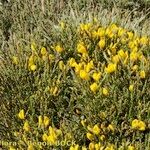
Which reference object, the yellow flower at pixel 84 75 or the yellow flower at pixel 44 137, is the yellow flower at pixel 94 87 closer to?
the yellow flower at pixel 84 75

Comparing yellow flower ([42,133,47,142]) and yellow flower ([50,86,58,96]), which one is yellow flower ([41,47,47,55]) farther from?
yellow flower ([42,133,47,142])

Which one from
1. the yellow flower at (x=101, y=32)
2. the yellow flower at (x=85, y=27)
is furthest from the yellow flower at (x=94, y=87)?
the yellow flower at (x=85, y=27)

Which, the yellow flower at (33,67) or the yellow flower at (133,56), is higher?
the yellow flower at (133,56)

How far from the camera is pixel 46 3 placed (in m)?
4.90

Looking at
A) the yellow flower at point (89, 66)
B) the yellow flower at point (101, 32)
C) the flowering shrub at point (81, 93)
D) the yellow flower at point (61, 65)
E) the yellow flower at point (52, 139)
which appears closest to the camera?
the yellow flower at point (52, 139)

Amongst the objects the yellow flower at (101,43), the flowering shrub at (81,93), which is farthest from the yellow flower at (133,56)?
the yellow flower at (101,43)

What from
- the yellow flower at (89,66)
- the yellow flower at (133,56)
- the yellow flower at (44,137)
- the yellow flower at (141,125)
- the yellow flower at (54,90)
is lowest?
the yellow flower at (44,137)

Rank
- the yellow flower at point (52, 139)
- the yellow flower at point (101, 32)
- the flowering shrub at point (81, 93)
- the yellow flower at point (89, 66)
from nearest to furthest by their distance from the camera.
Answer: the yellow flower at point (52, 139), the flowering shrub at point (81, 93), the yellow flower at point (89, 66), the yellow flower at point (101, 32)

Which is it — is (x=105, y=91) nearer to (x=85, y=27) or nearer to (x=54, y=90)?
(x=54, y=90)

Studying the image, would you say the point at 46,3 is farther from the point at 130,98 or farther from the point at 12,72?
the point at 130,98

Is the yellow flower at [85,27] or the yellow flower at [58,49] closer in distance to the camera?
the yellow flower at [58,49]

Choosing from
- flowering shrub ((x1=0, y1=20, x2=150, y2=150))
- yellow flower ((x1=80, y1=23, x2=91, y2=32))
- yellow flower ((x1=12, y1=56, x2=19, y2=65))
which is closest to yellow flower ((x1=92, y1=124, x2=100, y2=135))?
flowering shrub ((x1=0, y1=20, x2=150, y2=150))

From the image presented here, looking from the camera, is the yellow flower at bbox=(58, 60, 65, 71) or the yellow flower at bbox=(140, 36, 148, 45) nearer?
the yellow flower at bbox=(58, 60, 65, 71)

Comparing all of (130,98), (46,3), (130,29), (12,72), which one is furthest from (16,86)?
(46,3)
